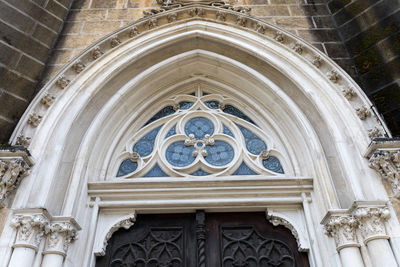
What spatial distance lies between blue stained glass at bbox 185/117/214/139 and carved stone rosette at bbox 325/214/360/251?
8.51 feet

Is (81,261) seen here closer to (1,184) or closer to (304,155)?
(1,184)

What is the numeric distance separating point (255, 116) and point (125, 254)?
10.4 ft

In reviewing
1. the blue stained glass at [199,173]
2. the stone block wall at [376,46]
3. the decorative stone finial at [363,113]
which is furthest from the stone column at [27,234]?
the stone block wall at [376,46]

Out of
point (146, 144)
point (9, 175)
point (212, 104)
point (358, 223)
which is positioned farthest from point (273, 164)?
point (9, 175)

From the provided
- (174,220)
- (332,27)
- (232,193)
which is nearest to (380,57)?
(332,27)

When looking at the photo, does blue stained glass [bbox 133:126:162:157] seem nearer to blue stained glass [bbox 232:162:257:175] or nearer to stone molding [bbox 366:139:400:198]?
blue stained glass [bbox 232:162:257:175]

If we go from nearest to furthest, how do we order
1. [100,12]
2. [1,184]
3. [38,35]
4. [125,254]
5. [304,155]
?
1. [1,184]
2. [125,254]
3. [304,155]
4. [38,35]
5. [100,12]

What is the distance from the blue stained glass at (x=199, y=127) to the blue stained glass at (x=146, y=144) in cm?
55

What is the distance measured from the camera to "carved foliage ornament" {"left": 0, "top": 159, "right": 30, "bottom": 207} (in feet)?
14.4

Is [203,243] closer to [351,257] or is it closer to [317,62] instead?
[351,257]

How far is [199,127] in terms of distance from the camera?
630 cm

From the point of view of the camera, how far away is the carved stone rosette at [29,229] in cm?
411

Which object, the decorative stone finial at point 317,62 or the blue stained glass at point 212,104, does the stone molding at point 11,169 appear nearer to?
the blue stained glass at point 212,104

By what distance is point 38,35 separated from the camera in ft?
20.5
